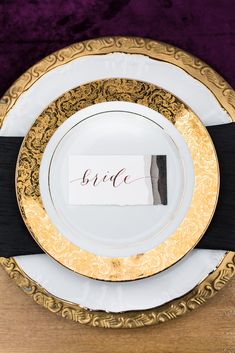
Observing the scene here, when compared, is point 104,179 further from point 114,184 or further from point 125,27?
point 125,27

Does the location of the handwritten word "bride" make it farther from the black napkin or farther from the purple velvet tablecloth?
the purple velvet tablecloth

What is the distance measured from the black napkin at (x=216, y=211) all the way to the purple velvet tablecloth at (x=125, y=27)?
0.45 ft

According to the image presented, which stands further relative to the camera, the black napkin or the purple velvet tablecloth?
the purple velvet tablecloth

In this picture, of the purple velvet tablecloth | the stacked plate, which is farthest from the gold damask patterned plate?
→ the purple velvet tablecloth

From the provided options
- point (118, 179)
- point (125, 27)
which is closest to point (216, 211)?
point (118, 179)

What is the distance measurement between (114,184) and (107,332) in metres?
0.14

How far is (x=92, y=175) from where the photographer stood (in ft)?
1.65

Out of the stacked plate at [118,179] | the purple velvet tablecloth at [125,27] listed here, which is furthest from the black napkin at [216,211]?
the purple velvet tablecloth at [125,27]

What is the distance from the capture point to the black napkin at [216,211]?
50 cm

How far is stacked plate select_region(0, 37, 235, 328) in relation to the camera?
19.3 inches

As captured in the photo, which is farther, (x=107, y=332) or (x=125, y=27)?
(x=125, y=27)

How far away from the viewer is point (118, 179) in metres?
0.50

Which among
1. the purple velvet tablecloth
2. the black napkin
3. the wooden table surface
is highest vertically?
the purple velvet tablecloth

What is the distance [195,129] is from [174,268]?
0.13 meters
